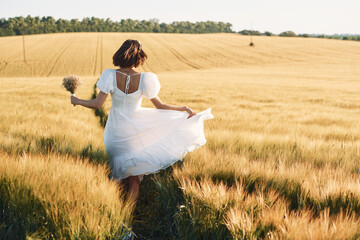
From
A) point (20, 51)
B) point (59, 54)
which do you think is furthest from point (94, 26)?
point (59, 54)

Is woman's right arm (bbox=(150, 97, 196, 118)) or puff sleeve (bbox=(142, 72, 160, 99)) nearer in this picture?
puff sleeve (bbox=(142, 72, 160, 99))

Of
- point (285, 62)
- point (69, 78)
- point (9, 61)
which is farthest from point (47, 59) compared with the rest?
point (69, 78)

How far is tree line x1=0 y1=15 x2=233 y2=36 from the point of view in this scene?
88.6 meters

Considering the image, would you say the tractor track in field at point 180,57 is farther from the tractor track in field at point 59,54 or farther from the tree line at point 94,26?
the tree line at point 94,26

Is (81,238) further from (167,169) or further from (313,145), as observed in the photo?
(313,145)

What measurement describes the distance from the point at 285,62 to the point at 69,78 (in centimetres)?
4612

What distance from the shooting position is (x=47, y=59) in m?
42.7

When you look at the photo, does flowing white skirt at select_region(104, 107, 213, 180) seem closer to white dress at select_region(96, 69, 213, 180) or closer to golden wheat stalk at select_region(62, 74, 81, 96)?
white dress at select_region(96, 69, 213, 180)

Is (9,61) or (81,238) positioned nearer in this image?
(81,238)

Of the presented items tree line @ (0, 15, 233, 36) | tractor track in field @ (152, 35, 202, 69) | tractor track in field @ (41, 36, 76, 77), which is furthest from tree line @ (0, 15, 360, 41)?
tractor track in field @ (152, 35, 202, 69)

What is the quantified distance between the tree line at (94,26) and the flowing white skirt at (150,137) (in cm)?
8878

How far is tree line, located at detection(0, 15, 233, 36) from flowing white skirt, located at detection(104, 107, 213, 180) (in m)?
88.8

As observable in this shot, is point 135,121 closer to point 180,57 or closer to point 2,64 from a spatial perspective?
point 2,64

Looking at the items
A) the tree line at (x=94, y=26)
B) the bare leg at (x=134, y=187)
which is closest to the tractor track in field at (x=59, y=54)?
the tree line at (x=94, y=26)
